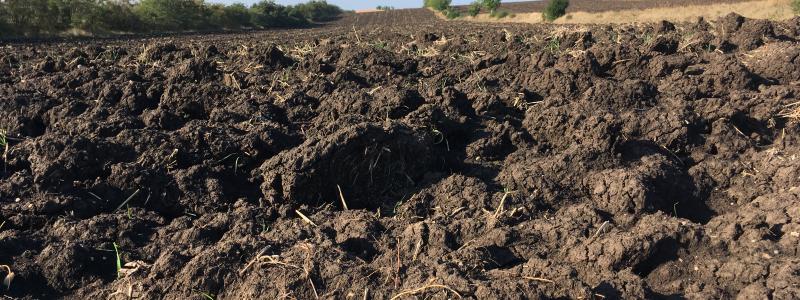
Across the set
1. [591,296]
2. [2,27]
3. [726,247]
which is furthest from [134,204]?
[2,27]

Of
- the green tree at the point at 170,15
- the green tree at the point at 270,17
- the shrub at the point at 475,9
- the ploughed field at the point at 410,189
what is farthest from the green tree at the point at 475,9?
the ploughed field at the point at 410,189

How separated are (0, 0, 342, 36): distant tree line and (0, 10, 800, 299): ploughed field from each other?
2199cm

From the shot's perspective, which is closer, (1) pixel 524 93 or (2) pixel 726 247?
(2) pixel 726 247

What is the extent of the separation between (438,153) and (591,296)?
209cm

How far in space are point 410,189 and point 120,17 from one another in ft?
103

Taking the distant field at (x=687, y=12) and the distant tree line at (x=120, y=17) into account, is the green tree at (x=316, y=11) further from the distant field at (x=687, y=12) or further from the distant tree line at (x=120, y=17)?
the distant field at (x=687, y=12)

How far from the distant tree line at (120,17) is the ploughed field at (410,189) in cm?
2199

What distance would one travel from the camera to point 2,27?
2269 cm

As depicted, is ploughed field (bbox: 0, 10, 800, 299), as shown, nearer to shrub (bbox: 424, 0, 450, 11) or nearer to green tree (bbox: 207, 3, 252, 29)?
green tree (bbox: 207, 3, 252, 29)

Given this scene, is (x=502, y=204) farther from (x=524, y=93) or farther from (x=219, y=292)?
(x=524, y=93)

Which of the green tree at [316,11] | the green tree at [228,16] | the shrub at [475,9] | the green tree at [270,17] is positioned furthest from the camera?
the green tree at [316,11]

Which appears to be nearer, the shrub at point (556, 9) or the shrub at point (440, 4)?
the shrub at point (556, 9)

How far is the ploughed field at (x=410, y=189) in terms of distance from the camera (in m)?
2.73

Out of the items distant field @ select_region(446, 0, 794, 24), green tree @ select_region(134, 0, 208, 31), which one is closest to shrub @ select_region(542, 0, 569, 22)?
distant field @ select_region(446, 0, 794, 24)
